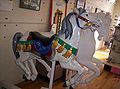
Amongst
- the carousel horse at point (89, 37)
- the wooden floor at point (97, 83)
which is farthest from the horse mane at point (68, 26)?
the wooden floor at point (97, 83)

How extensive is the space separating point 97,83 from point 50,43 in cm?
172

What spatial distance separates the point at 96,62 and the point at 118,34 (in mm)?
2257

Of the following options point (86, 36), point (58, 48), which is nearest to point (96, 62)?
point (86, 36)

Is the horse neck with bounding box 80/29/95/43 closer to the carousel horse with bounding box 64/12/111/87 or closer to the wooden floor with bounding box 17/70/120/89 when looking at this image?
the carousel horse with bounding box 64/12/111/87

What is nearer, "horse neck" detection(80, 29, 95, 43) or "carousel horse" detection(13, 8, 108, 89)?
"carousel horse" detection(13, 8, 108, 89)

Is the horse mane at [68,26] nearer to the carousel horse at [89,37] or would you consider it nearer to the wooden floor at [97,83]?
the carousel horse at [89,37]

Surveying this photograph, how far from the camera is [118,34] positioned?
4.17 meters

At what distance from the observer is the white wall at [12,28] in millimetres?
2250

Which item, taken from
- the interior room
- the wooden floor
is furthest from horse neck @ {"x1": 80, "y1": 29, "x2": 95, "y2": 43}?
the wooden floor

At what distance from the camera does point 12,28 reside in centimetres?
235

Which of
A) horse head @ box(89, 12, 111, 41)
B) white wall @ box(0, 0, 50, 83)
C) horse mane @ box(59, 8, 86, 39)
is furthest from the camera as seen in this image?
white wall @ box(0, 0, 50, 83)

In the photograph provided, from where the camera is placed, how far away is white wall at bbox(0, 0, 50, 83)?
2.25m

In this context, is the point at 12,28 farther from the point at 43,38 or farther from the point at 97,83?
the point at 97,83

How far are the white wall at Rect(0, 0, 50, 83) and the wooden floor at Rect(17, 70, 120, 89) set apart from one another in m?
0.21
